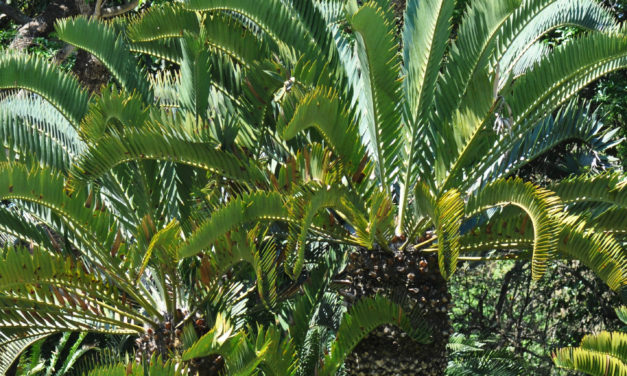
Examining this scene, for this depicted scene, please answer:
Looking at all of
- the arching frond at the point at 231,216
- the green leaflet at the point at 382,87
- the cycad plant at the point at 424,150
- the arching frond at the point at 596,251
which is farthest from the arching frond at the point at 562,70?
the arching frond at the point at 231,216

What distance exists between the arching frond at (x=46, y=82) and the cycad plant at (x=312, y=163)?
13mm

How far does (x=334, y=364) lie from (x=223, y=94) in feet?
8.50

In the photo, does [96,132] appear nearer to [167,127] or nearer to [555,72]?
[167,127]

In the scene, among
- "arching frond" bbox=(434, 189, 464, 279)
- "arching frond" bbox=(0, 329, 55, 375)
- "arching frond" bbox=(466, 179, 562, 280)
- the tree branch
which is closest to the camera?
"arching frond" bbox=(466, 179, 562, 280)

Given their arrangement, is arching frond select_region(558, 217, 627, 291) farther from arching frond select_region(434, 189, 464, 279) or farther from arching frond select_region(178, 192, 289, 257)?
arching frond select_region(178, 192, 289, 257)

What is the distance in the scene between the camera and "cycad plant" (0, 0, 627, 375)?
5469 mm

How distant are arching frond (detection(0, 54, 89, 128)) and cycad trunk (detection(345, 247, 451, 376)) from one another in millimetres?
2637

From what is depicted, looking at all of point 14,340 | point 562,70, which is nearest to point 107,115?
point 14,340

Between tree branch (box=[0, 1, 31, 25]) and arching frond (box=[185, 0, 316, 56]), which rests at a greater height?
tree branch (box=[0, 1, 31, 25])

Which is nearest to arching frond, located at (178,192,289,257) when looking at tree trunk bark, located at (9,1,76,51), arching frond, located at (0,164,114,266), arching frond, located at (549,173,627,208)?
arching frond, located at (0,164,114,266)

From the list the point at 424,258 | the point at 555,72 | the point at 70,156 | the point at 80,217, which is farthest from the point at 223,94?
the point at 555,72

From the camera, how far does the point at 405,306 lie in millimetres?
5957

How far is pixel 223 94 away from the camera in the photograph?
283 inches

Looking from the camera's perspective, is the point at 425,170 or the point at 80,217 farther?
the point at 425,170
